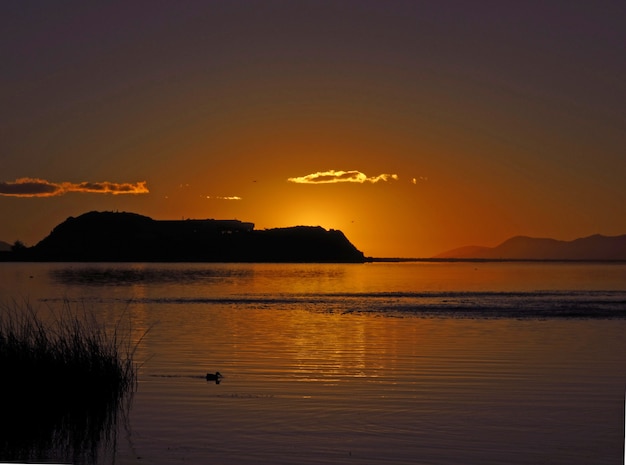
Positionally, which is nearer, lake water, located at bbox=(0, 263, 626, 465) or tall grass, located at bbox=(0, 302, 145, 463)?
lake water, located at bbox=(0, 263, 626, 465)

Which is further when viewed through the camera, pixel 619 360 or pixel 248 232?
pixel 248 232

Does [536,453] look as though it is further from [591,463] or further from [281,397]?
[281,397]

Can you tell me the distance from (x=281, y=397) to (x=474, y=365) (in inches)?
195

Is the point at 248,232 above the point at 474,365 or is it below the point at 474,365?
above

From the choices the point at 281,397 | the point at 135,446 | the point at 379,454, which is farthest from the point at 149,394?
the point at 379,454

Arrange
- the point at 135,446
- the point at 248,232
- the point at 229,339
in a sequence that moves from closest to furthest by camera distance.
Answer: the point at 135,446, the point at 229,339, the point at 248,232

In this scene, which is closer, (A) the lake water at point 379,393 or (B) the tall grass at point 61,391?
(A) the lake water at point 379,393

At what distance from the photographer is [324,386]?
1393cm

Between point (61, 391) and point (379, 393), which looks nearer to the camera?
point (61, 391)

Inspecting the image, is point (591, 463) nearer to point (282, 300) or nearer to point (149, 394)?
point (149, 394)

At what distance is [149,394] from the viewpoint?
1308cm

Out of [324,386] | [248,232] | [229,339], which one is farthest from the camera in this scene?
[248,232]

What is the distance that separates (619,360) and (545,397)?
16.1 ft

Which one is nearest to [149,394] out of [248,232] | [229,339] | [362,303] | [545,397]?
[545,397]
